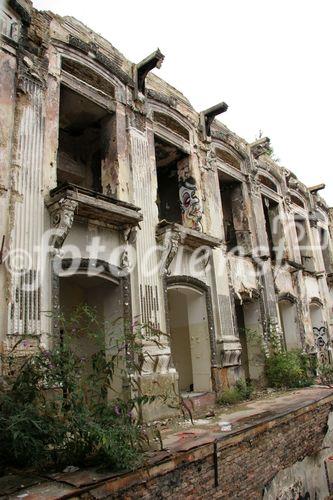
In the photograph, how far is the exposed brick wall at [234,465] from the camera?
13.7 ft

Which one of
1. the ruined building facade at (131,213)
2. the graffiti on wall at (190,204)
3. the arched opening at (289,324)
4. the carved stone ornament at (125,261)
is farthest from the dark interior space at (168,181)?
the arched opening at (289,324)

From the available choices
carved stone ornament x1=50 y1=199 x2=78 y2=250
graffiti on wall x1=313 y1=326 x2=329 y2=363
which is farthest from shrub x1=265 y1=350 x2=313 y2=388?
carved stone ornament x1=50 y1=199 x2=78 y2=250

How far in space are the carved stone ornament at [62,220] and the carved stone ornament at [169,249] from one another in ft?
7.79

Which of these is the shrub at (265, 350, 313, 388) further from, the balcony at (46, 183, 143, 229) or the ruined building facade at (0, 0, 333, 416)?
the balcony at (46, 183, 143, 229)

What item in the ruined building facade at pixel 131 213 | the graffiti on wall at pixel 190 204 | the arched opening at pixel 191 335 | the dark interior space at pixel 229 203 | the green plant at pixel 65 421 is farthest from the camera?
the dark interior space at pixel 229 203

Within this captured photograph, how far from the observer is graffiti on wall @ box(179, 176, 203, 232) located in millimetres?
9742

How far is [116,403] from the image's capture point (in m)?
4.47

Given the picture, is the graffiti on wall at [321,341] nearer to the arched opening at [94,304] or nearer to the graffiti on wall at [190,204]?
the graffiti on wall at [190,204]

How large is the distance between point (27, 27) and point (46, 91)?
1.16 m

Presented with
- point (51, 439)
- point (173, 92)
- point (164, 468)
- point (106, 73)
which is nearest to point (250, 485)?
point (164, 468)

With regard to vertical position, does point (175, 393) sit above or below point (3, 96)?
below

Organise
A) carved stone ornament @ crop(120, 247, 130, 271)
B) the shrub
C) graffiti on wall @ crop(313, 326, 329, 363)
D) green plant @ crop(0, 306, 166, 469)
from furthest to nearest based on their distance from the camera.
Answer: graffiti on wall @ crop(313, 326, 329, 363), the shrub, carved stone ornament @ crop(120, 247, 130, 271), green plant @ crop(0, 306, 166, 469)

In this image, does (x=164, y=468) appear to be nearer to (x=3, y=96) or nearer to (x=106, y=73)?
(x=3, y=96)

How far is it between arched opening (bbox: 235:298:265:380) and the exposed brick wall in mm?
3155
